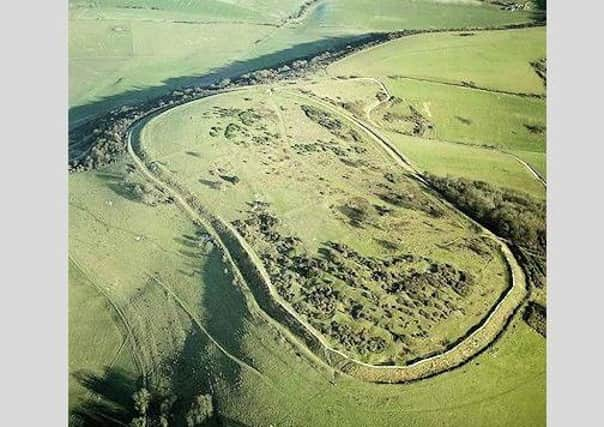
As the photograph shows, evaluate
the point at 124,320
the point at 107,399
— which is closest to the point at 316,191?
the point at 124,320

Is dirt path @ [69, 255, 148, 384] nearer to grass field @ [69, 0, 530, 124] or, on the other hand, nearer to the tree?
the tree

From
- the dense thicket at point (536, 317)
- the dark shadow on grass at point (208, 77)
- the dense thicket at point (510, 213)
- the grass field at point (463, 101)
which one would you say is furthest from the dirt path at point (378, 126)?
the dense thicket at point (536, 317)

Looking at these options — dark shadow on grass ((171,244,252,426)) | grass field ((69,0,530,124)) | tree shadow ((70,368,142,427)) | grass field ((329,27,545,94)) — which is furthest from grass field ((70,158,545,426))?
grass field ((69,0,530,124))

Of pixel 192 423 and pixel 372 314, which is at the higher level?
pixel 372 314

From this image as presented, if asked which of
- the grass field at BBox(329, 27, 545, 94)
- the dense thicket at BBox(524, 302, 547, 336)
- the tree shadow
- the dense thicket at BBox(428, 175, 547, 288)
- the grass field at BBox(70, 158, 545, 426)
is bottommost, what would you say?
the tree shadow

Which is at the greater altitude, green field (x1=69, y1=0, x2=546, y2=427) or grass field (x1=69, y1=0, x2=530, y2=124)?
grass field (x1=69, y1=0, x2=530, y2=124)

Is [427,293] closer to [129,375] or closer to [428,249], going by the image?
[428,249]

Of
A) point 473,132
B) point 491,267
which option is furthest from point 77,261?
point 473,132

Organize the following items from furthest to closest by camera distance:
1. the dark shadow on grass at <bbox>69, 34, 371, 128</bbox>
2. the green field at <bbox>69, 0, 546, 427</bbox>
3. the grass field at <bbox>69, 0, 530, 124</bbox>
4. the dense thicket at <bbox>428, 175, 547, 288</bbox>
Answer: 1. the grass field at <bbox>69, 0, 530, 124</bbox>
2. the dark shadow on grass at <bbox>69, 34, 371, 128</bbox>
3. the dense thicket at <bbox>428, 175, 547, 288</bbox>
4. the green field at <bbox>69, 0, 546, 427</bbox>
